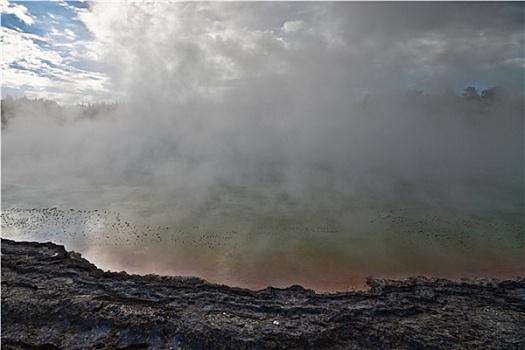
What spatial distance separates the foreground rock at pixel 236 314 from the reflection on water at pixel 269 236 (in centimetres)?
112

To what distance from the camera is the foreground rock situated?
12.0 ft

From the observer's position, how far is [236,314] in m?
4.14

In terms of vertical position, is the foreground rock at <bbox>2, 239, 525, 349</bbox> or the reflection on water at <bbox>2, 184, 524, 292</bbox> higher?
the reflection on water at <bbox>2, 184, 524, 292</bbox>

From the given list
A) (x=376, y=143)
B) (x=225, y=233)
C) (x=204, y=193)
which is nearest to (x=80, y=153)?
(x=204, y=193)

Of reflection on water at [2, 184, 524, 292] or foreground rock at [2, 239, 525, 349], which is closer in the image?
foreground rock at [2, 239, 525, 349]

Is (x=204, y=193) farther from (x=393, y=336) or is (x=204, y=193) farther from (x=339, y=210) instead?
(x=393, y=336)

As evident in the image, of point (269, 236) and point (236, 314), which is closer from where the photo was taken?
point (236, 314)

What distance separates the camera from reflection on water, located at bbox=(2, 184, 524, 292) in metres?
6.21

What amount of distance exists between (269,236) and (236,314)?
3.46 metres

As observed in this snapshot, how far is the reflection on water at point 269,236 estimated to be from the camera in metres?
6.21

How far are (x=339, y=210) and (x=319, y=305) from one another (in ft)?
17.9

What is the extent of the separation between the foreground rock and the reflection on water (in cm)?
112

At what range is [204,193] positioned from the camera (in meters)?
11.1

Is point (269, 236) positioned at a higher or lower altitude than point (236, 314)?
higher
